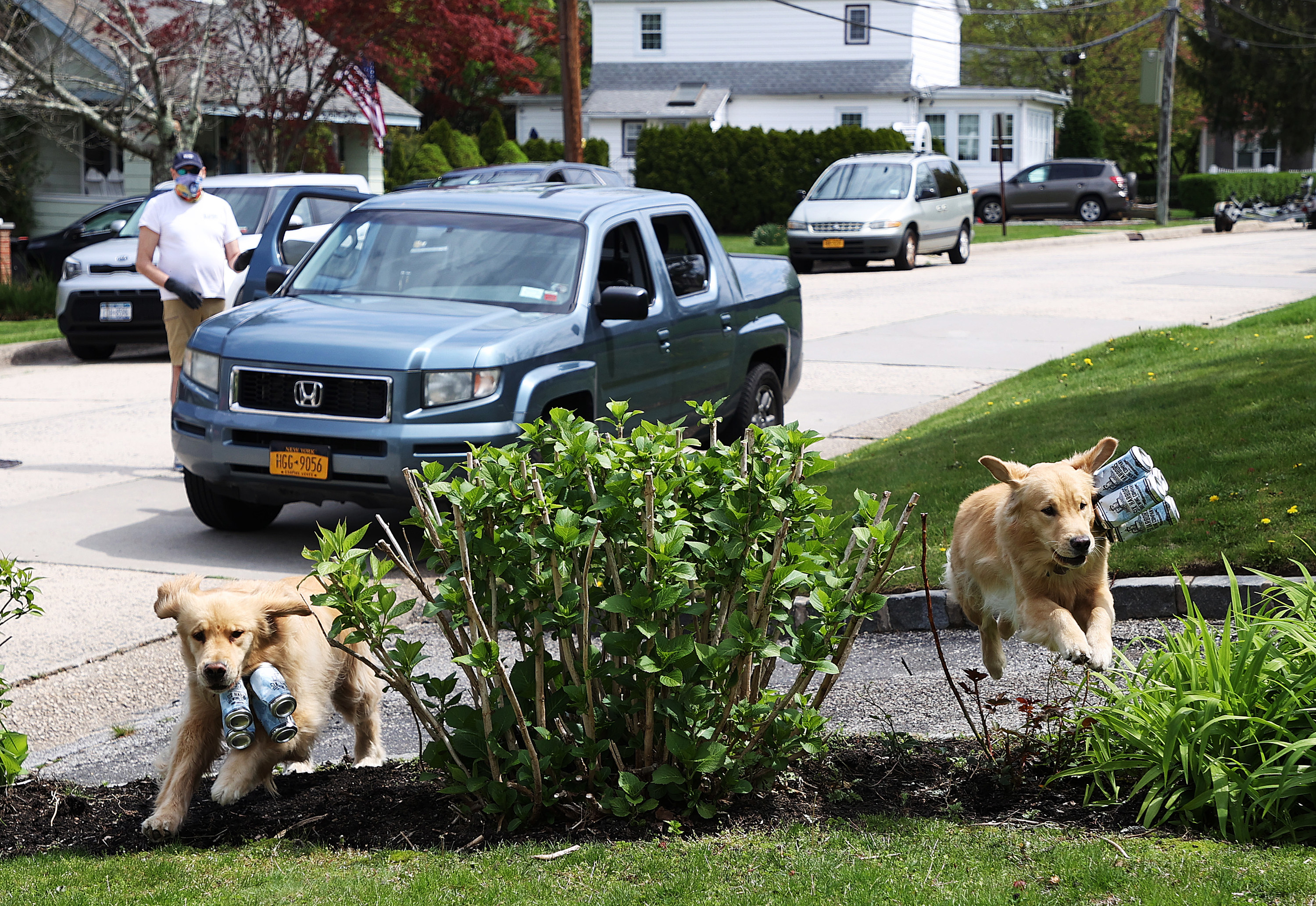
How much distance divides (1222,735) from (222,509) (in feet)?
20.4

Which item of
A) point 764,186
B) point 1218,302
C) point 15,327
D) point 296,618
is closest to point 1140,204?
point 764,186

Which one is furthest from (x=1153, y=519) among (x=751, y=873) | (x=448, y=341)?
(x=448, y=341)

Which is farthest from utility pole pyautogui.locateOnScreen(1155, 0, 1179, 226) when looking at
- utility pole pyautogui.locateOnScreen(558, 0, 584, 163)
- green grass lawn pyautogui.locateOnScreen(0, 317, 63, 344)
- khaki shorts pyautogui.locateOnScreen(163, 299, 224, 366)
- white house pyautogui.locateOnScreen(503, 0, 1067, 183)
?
khaki shorts pyautogui.locateOnScreen(163, 299, 224, 366)

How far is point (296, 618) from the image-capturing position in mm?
4375

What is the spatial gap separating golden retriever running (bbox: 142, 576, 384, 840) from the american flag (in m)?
23.6

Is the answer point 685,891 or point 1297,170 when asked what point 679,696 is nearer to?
point 685,891

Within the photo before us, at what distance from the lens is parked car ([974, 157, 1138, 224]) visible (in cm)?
4634

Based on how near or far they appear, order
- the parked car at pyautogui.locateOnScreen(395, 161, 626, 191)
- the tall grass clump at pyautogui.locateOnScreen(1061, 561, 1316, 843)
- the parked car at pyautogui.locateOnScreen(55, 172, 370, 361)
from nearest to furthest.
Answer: the tall grass clump at pyautogui.locateOnScreen(1061, 561, 1316, 843) → the parked car at pyautogui.locateOnScreen(55, 172, 370, 361) → the parked car at pyautogui.locateOnScreen(395, 161, 626, 191)

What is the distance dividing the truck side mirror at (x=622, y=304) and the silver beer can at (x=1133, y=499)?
15.3 feet

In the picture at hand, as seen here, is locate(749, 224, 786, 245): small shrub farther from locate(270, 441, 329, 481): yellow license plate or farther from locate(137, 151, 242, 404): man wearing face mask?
locate(270, 441, 329, 481): yellow license plate

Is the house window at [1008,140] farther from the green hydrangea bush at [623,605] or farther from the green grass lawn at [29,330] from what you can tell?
the green hydrangea bush at [623,605]

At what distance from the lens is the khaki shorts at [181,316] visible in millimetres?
10461

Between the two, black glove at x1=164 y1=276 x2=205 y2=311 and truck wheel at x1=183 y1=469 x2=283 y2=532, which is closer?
truck wheel at x1=183 y1=469 x2=283 y2=532

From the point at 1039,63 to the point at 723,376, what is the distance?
57.7 m
